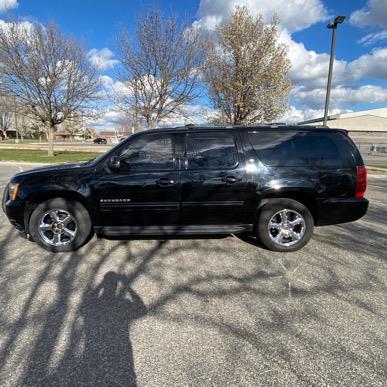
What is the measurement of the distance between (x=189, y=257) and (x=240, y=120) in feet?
46.7

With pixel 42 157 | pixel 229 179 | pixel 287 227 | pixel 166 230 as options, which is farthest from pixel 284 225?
pixel 42 157

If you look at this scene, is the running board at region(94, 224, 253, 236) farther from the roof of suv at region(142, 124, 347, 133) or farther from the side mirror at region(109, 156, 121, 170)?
the roof of suv at region(142, 124, 347, 133)

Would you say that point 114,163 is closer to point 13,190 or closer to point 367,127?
point 13,190

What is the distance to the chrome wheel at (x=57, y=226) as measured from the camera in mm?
4195

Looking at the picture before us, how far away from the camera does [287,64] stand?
625 inches

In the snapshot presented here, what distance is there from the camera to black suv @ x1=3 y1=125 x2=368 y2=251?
4.09 m

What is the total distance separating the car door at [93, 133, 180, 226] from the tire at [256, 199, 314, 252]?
1302 mm

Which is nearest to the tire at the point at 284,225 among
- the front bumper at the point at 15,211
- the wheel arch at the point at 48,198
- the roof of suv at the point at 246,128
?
the roof of suv at the point at 246,128

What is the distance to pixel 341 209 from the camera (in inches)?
168

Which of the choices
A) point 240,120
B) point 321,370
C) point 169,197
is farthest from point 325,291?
point 240,120

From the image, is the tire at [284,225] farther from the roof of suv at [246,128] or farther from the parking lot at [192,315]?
the roof of suv at [246,128]

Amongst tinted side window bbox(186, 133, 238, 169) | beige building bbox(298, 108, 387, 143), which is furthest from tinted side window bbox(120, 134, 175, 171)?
beige building bbox(298, 108, 387, 143)

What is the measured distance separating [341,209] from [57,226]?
4.12m

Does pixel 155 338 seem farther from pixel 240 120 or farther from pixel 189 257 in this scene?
pixel 240 120
